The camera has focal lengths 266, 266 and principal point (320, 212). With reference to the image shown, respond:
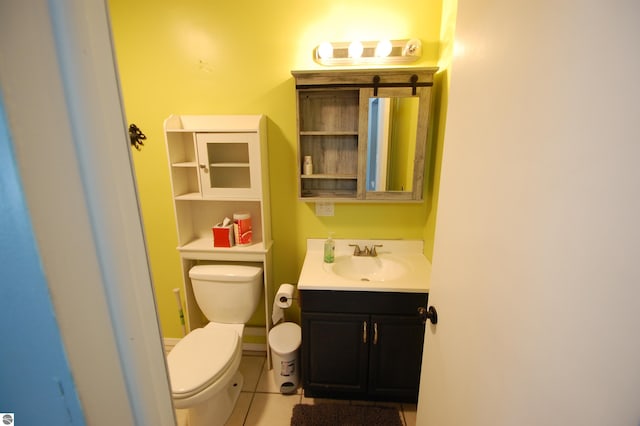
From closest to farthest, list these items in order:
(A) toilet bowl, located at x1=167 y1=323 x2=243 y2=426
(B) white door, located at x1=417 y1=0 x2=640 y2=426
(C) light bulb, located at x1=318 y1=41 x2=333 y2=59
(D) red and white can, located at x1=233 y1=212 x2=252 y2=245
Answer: (B) white door, located at x1=417 y1=0 x2=640 y2=426, (A) toilet bowl, located at x1=167 y1=323 x2=243 y2=426, (C) light bulb, located at x1=318 y1=41 x2=333 y2=59, (D) red and white can, located at x1=233 y1=212 x2=252 y2=245

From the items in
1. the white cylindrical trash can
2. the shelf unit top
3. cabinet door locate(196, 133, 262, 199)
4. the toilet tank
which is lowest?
the white cylindrical trash can

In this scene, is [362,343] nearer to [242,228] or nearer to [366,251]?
[366,251]

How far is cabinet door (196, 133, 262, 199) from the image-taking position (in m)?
1.60

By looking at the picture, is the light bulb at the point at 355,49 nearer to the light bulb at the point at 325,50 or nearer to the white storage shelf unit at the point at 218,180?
the light bulb at the point at 325,50

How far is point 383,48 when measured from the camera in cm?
150

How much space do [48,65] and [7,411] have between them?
1.29 feet

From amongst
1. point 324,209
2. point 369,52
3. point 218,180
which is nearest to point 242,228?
point 218,180

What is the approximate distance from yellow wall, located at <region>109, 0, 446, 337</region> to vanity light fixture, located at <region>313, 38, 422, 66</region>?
0.06 m

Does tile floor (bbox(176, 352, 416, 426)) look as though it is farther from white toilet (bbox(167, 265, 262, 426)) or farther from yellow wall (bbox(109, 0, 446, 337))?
yellow wall (bbox(109, 0, 446, 337))

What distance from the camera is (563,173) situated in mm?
454

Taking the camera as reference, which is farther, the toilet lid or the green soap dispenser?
the green soap dispenser

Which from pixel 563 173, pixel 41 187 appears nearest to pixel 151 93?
pixel 41 187

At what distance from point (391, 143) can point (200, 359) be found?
1.58 meters

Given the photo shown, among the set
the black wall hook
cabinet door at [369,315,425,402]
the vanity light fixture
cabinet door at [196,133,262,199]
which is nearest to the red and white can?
cabinet door at [196,133,262,199]
